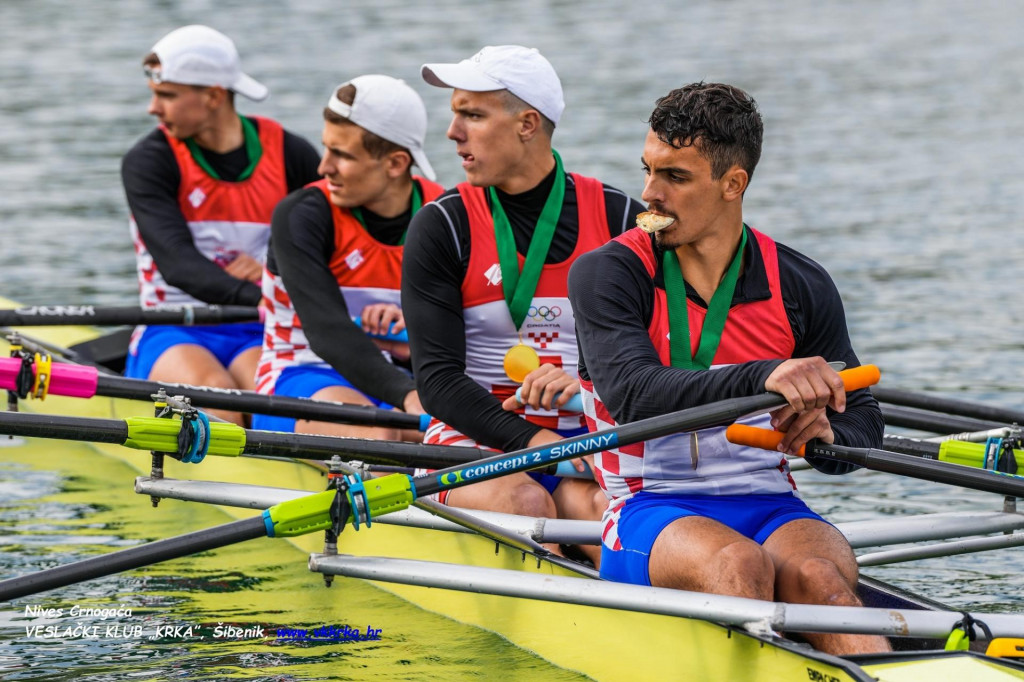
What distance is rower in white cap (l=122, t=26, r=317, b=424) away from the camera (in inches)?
311

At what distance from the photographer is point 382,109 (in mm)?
6609

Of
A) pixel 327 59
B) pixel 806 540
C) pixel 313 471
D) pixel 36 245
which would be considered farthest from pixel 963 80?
pixel 806 540

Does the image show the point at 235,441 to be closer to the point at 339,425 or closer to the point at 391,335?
the point at 339,425

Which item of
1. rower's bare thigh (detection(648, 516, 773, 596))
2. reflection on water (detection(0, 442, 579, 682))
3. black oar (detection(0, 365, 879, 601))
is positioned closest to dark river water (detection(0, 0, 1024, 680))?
reflection on water (detection(0, 442, 579, 682))

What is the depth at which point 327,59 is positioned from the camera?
23906mm

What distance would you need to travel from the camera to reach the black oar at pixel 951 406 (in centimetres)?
652

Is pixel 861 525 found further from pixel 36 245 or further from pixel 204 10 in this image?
pixel 204 10

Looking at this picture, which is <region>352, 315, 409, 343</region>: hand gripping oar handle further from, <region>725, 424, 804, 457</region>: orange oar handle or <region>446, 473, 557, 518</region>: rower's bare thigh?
<region>725, 424, 804, 457</region>: orange oar handle

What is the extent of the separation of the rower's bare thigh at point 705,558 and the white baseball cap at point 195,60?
4.53 meters

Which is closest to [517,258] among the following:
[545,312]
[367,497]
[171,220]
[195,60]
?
[545,312]

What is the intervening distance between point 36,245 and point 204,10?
48.6 ft

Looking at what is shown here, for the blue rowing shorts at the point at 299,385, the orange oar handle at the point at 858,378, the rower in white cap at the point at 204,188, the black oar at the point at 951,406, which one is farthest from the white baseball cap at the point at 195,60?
the orange oar handle at the point at 858,378

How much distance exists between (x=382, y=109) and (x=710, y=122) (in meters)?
2.49

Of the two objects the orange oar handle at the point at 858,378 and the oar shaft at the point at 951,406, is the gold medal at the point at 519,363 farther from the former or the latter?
the oar shaft at the point at 951,406
